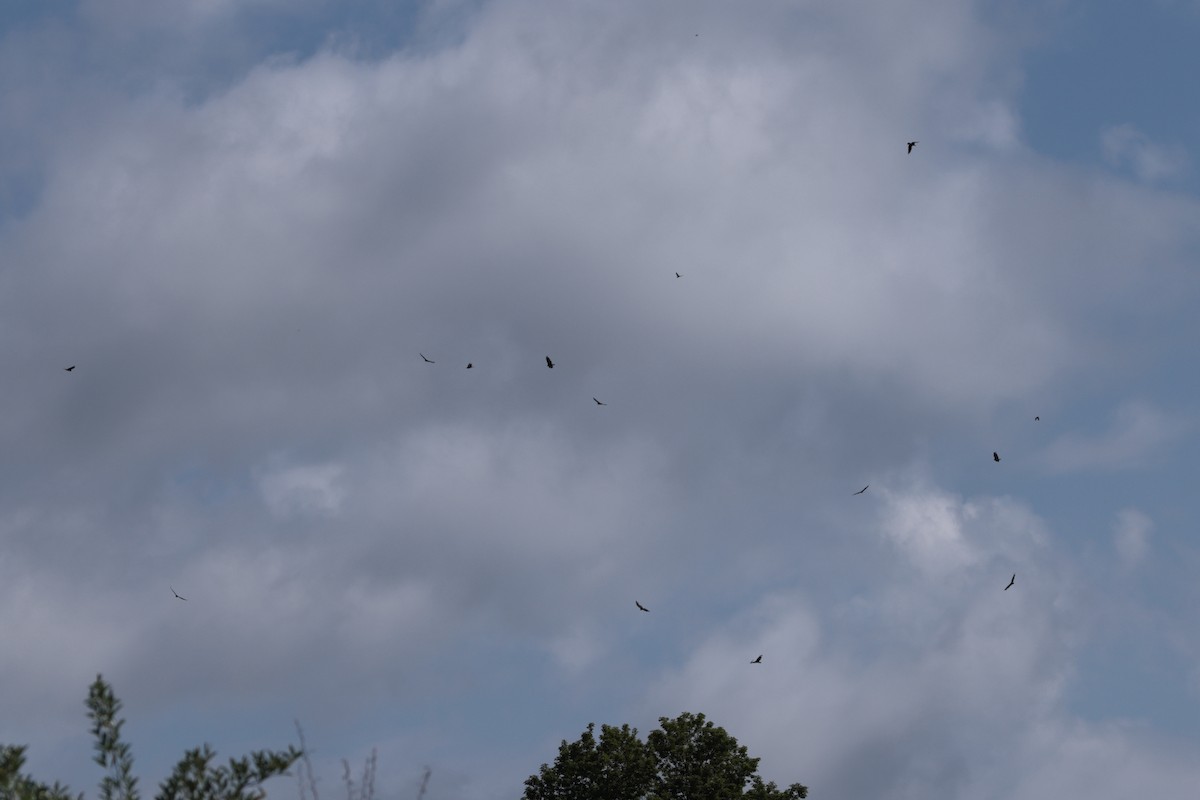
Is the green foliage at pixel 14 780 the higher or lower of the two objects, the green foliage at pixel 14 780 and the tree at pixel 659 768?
the lower

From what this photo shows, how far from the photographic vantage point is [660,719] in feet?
196

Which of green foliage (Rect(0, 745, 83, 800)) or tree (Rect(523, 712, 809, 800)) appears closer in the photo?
green foliage (Rect(0, 745, 83, 800))

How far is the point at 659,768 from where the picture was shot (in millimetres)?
58531

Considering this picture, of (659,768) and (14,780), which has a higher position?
(659,768)

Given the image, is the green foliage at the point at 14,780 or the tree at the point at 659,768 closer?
the green foliage at the point at 14,780

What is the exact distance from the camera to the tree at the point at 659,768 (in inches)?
2231

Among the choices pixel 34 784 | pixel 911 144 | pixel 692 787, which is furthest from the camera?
pixel 692 787

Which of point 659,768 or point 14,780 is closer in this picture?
point 14,780

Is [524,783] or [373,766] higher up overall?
[524,783]

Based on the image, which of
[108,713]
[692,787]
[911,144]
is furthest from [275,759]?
[692,787]

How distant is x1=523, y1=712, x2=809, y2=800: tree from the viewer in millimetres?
56656

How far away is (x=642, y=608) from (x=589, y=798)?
24211 mm

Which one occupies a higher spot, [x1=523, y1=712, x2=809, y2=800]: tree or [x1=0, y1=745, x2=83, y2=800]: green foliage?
[x1=523, y1=712, x2=809, y2=800]: tree

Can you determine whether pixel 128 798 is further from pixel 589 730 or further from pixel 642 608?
pixel 589 730
